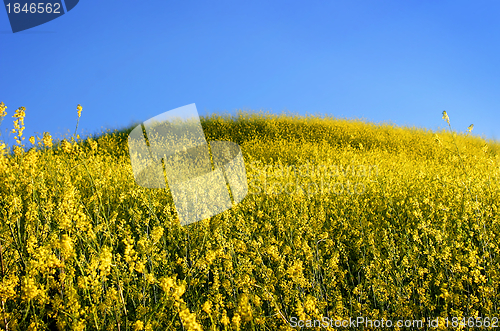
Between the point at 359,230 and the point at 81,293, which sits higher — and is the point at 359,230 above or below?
below

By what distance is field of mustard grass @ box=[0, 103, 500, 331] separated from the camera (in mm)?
1897

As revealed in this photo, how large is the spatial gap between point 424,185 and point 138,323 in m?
4.82

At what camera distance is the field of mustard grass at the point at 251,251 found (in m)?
1.90

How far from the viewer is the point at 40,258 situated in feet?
6.05

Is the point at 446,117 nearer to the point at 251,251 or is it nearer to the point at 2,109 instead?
the point at 251,251

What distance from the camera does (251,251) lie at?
2.59 m

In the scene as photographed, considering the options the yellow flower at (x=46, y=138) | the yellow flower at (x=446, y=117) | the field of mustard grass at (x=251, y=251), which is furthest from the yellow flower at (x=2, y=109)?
the yellow flower at (x=446, y=117)

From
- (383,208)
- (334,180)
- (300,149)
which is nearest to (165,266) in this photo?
(383,208)

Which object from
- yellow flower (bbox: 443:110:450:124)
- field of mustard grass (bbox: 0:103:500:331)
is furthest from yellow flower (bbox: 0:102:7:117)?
yellow flower (bbox: 443:110:450:124)

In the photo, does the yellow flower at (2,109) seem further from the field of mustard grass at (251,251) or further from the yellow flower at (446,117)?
the yellow flower at (446,117)

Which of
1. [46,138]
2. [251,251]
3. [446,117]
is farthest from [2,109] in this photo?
[446,117]

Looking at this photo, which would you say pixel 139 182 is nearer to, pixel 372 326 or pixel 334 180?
pixel 334 180

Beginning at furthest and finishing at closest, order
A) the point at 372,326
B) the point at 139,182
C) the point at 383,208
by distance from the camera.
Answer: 1. the point at 139,182
2. the point at 383,208
3. the point at 372,326

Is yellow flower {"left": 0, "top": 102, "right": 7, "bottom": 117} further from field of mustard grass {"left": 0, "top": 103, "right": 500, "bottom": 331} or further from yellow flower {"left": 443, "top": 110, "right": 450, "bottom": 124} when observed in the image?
yellow flower {"left": 443, "top": 110, "right": 450, "bottom": 124}
